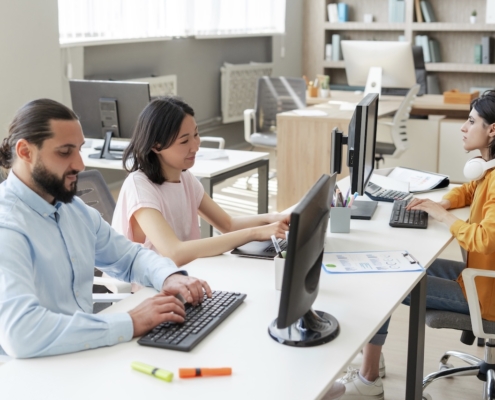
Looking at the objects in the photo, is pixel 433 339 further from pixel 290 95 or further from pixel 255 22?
pixel 255 22

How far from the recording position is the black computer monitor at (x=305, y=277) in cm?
135

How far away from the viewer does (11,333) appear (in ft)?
4.65

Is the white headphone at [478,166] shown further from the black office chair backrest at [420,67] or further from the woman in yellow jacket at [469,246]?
the black office chair backrest at [420,67]

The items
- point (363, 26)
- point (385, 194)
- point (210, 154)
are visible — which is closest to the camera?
point (385, 194)

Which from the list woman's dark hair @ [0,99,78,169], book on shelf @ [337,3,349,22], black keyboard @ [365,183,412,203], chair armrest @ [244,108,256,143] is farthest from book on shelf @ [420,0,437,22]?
woman's dark hair @ [0,99,78,169]

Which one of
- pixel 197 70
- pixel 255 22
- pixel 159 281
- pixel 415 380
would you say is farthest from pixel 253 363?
pixel 255 22

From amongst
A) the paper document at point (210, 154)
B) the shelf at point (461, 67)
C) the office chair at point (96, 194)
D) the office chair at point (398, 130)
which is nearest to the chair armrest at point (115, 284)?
the office chair at point (96, 194)

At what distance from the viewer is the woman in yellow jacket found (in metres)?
2.27

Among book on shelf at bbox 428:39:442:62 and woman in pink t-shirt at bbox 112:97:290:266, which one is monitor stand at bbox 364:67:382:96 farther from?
woman in pink t-shirt at bbox 112:97:290:266

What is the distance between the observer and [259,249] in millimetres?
2230

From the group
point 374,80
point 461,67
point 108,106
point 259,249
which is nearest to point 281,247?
point 259,249

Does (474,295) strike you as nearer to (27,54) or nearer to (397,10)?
(27,54)

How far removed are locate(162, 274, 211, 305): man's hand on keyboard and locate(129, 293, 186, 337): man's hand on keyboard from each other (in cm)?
8

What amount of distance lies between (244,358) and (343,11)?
6.96 meters
